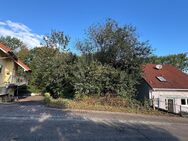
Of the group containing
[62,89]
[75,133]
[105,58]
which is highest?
[105,58]

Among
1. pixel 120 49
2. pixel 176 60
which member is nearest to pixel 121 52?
pixel 120 49

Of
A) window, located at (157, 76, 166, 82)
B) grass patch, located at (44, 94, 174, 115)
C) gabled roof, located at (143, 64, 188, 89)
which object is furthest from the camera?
window, located at (157, 76, 166, 82)

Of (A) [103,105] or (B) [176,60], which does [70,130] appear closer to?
(A) [103,105]

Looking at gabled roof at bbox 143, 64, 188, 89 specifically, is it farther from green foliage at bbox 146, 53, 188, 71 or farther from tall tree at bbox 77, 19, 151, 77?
green foliage at bbox 146, 53, 188, 71

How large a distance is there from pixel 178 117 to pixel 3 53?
20938 mm

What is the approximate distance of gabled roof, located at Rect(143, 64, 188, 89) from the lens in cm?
3185

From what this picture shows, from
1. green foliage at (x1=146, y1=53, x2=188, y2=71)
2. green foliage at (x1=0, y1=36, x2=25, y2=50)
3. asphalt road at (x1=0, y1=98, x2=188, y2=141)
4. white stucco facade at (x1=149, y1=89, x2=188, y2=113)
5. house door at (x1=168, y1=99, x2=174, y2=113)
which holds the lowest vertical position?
asphalt road at (x1=0, y1=98, x2=188, y2=141)

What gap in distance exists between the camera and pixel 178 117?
22531mm

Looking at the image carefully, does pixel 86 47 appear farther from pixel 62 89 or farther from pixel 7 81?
pixel 7 81

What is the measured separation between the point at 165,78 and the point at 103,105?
1272 centimetres

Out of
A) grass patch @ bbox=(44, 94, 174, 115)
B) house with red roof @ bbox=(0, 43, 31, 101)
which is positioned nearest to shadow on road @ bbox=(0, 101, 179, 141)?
grass patch @ bbox=(44, 94, 174, 115)

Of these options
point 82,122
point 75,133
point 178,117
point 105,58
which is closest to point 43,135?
point 75,133

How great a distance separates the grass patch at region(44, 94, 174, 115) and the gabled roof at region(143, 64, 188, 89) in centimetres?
736

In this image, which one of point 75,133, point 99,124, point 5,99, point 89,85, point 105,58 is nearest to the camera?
point 75,133
